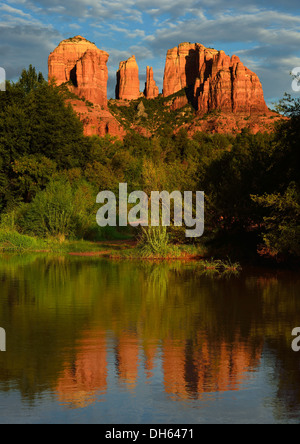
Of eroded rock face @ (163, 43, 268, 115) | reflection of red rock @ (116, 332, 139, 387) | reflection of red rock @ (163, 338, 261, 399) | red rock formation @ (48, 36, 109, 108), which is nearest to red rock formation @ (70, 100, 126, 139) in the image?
red rock formation @ (48, 36, 109, 108)

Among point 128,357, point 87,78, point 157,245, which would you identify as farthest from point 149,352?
point 87,78

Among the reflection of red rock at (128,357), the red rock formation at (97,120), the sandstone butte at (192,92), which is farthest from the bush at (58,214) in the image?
the red rock formation at (97,120)

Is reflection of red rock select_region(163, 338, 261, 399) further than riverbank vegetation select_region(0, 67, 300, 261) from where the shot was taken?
No

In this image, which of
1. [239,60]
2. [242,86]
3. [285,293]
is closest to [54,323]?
[285,293]

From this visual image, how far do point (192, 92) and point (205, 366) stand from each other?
18659 cm

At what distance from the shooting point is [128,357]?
9.96 m

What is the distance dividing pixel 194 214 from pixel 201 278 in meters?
8.06

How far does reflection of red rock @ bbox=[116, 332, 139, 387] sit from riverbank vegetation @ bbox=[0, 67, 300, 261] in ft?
40.5

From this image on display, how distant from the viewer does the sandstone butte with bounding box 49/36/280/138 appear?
156m

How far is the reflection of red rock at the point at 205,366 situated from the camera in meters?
8.16

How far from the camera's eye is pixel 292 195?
22.6m

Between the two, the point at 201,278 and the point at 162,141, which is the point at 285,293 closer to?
the point at 201,278

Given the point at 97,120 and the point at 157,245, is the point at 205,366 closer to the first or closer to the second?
the point at 157,245

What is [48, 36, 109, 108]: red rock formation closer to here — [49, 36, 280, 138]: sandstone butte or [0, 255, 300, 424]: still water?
[49, 36, 280, 138]: sandstone butte
